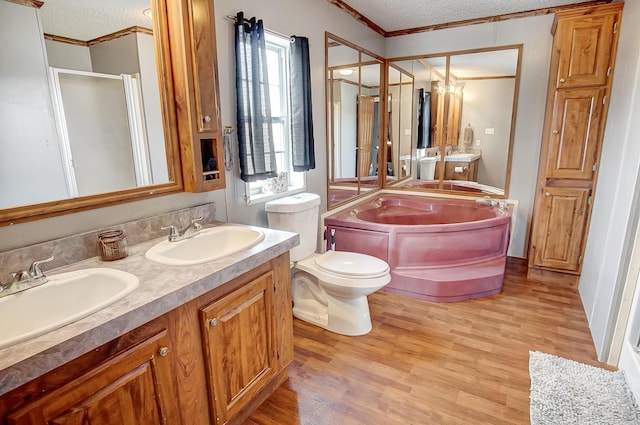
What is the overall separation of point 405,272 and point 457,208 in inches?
47.9

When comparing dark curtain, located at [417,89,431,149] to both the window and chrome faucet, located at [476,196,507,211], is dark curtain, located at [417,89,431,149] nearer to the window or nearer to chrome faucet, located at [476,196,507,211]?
chrome faucet, located at [476,196,507,211]

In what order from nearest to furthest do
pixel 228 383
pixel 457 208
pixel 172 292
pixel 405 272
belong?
1. pixel 172 292
2. pixel 228 383
3. pixel 405 272
4. pixel 457 208

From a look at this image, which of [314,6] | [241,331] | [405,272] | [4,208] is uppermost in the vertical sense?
[314,6]

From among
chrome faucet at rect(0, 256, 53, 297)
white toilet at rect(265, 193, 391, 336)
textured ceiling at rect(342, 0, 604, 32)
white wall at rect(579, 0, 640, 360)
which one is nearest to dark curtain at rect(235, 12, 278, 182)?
white toilet at rect(265, 193, 391, 336)

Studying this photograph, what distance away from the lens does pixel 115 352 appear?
1031 mm

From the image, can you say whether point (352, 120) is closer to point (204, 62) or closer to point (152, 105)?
point (204, 62)

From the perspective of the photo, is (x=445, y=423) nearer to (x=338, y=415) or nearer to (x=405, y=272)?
(x=338, y=415)

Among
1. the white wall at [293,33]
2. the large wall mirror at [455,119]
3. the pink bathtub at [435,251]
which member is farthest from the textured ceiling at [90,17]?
the large wall mirror at [455,119]

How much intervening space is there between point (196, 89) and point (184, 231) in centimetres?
69

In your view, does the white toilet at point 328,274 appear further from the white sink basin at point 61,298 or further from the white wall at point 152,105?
the white sink basin at point 61,298

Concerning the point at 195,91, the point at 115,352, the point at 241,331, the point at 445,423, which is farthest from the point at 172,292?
the point at 445,423

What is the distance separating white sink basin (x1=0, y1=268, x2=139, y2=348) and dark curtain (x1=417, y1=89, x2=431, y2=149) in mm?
3737

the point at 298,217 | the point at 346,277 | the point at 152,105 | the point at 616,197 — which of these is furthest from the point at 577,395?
the point at 152,105

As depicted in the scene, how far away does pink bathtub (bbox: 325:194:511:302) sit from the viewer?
284cm
